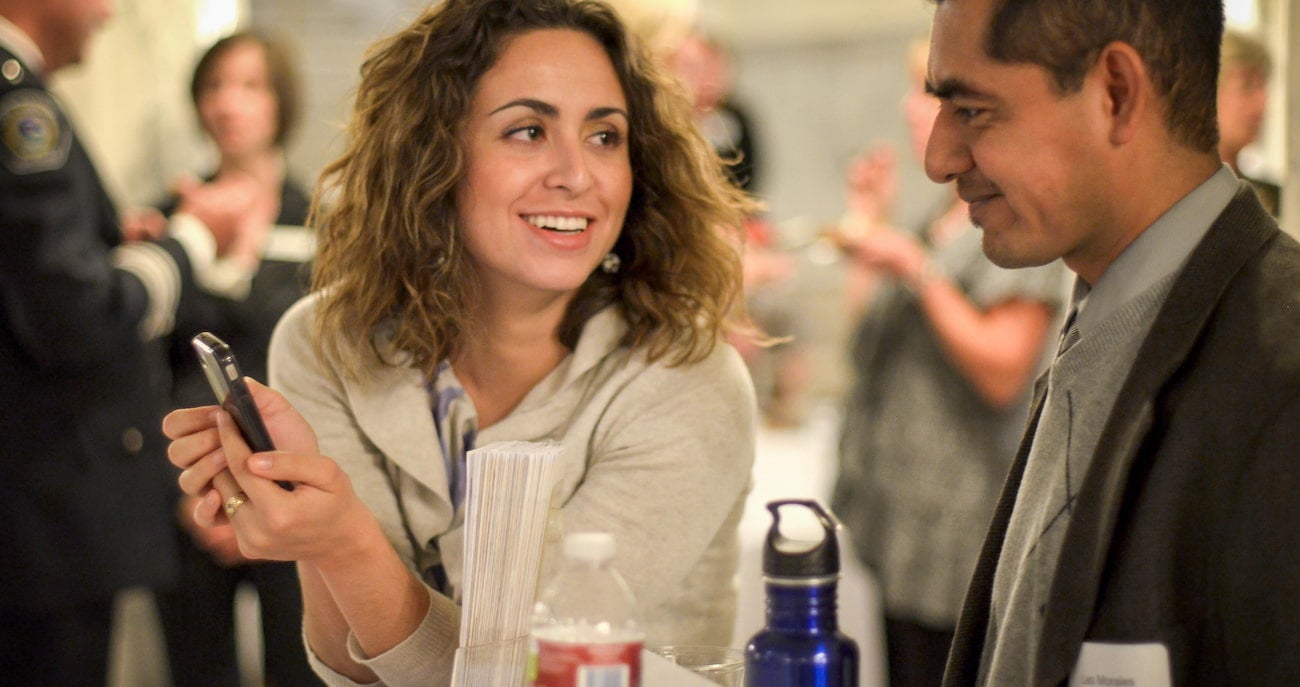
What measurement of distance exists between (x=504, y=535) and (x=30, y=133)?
1.46 m

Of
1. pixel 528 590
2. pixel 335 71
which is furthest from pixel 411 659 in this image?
pixel 335 71

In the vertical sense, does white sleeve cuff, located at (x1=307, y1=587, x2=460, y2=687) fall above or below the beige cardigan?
below

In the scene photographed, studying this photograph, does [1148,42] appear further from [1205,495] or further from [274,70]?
[274,70]

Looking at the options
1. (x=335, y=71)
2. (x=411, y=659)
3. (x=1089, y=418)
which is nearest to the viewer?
(x=1089, y=418)

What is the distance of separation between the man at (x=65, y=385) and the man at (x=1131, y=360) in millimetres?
1567

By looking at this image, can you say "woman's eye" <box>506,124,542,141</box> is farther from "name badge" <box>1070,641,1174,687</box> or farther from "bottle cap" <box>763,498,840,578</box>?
"name badge" <box>1070,641,1174,687</box>

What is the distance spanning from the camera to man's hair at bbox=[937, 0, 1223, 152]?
1.00m

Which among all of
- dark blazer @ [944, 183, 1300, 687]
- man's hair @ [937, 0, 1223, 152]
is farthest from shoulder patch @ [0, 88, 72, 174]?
dark blazer @ [944, 183, 1300, 687]

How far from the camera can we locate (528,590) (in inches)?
41.2

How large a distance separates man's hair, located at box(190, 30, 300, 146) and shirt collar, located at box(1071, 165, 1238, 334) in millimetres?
2213

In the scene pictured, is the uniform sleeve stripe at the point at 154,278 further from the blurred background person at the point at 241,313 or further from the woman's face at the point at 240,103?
the woman's face at the point at 240,103

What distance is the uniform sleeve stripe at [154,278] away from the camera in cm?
235

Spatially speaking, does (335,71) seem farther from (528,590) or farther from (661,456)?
(528,590)

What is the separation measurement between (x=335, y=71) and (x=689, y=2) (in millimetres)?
2763
